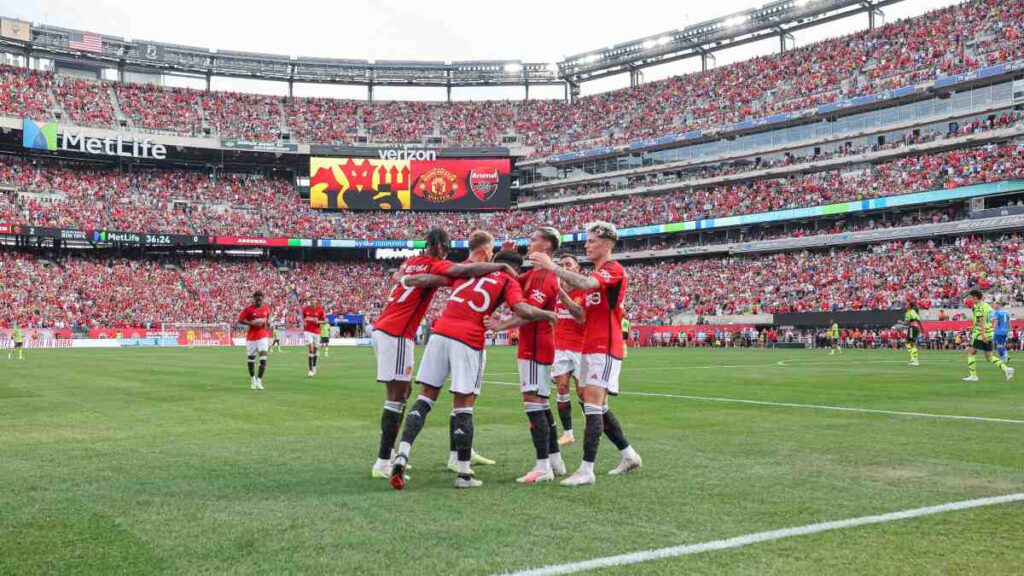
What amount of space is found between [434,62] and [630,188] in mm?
26608

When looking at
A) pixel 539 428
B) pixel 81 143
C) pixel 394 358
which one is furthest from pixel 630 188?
pixel 539 428

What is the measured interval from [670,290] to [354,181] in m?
31.9

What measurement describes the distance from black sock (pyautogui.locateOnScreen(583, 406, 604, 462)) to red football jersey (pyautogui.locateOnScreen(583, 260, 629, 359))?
57cm

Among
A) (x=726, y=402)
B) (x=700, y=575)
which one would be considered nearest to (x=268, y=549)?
(x=700, y=575)

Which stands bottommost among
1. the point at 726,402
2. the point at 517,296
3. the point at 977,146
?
the point at 726,402

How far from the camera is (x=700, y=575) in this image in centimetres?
422

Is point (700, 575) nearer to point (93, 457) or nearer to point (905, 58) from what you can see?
point (93, 457)

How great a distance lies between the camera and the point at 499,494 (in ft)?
21.3

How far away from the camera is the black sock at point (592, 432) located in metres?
7.07

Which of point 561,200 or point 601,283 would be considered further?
point 561,200

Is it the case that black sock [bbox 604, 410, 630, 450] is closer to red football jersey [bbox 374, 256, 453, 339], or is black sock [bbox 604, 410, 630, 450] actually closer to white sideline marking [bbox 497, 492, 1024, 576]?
red football jersey [bbox 374, 256, 453, 339]

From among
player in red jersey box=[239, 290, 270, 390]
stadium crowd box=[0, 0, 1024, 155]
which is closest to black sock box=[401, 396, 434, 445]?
player in red jersey box=[239, 290, 270, 390]

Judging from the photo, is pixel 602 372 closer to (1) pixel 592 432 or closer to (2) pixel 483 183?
(1) pixel 592 432

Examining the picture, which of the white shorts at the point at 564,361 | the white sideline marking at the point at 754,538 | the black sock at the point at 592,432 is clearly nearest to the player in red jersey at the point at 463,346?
the black sock at the point at 592,432
